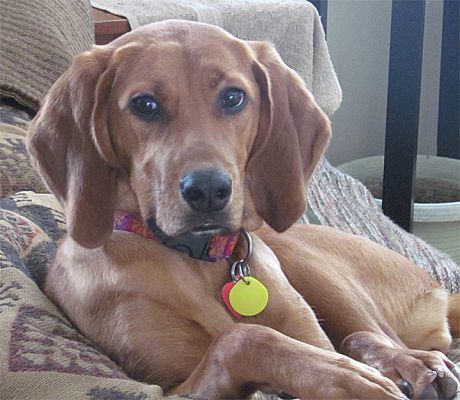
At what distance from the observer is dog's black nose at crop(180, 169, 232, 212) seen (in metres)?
1.12

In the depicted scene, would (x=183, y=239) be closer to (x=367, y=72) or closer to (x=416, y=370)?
(x=416, y=370)

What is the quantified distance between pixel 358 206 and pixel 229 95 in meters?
1.29

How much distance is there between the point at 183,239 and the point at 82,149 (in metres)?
0.20

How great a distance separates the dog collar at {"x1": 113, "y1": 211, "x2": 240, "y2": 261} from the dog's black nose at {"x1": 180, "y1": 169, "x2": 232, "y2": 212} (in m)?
0.10

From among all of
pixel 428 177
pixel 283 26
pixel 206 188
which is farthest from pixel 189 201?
pixel 428 177

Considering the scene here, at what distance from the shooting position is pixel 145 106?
122cm

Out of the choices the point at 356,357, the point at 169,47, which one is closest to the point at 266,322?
the point at 356,357

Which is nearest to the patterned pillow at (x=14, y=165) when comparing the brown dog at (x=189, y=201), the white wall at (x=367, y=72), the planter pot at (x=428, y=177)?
the brown dog at (x=189, y=201)

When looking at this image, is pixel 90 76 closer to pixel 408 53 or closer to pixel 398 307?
pixel 398 307

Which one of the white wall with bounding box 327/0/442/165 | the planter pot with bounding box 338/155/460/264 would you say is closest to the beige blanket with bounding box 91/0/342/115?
the planter pot with bounding box 338/155/460/264

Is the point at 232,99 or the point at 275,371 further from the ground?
the point at 232,99

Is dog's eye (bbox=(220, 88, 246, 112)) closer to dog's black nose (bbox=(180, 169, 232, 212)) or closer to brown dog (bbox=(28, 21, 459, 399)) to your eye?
brown dog (bbox=(28, 21, 459, 399))

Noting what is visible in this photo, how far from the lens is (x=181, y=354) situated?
116cm

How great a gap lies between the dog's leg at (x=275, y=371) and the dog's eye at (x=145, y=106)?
34 cm
